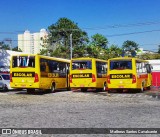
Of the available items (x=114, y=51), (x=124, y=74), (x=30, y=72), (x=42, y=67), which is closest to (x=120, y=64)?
(x=124, y=74)

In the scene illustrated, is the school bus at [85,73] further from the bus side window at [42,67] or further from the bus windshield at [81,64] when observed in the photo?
the bus side window at [42,67]

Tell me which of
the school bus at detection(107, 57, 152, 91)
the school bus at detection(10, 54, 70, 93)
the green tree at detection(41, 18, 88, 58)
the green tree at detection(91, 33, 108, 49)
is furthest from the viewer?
the green tree at detection(91, 33, 108, 49)

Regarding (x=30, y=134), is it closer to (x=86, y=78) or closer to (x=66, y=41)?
(x=86, y=78)

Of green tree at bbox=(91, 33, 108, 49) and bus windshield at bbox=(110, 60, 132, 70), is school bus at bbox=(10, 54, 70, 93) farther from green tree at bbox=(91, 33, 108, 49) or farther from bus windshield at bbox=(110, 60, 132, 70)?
green tree at bbox=(91, 33, 108, 49)

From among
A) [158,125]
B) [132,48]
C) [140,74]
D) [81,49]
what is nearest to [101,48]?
[81,49]

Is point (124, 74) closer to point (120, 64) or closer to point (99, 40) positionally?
point (120, 64)

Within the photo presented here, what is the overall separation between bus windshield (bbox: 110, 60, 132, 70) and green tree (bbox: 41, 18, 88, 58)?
122 feet

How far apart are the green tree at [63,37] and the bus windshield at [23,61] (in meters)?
38.0

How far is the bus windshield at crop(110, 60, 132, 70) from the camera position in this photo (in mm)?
25317

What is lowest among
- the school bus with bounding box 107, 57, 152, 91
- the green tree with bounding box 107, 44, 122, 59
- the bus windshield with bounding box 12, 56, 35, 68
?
the school bus with bounding box 107, 57, 152, 91

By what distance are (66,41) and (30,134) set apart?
57297mm

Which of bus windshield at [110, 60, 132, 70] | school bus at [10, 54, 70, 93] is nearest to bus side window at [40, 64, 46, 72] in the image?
A: school bus at [10, 54, 70, 93]

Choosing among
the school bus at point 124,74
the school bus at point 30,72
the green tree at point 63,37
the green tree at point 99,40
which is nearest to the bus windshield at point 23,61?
the school bus at point 30,72

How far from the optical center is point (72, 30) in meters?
63.1
